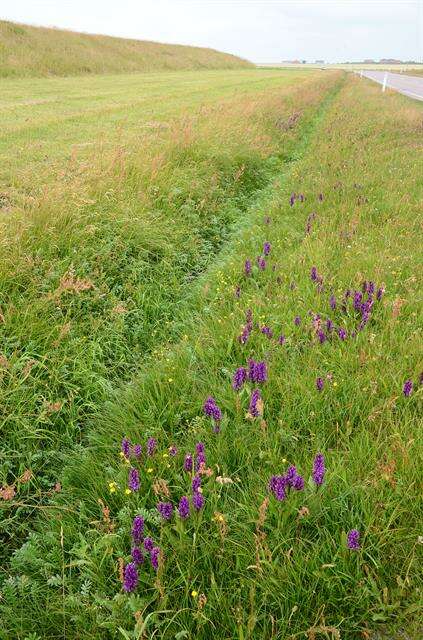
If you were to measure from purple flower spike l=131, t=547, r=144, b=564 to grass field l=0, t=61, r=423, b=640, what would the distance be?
6 centimetres

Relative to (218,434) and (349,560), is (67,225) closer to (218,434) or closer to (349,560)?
(218,434)

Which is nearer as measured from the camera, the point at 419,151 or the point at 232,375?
the point at 232,375

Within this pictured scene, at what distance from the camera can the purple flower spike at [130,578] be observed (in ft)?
6.46

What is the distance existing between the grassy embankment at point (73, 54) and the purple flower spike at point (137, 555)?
33.8 m

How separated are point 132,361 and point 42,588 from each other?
2243 mm

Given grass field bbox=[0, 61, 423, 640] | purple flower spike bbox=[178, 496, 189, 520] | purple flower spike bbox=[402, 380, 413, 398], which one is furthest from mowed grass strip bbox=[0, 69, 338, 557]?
purple flower spike bbox=[402, 380, 413, 398]

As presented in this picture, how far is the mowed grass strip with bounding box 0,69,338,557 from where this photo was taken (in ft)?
10.8

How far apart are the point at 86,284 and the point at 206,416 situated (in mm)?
1902

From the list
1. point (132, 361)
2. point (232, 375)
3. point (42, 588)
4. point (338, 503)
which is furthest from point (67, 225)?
point (338, 503)

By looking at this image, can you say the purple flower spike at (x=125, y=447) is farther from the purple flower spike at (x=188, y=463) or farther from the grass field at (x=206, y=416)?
the purple flower spike at (x=188, y=463)

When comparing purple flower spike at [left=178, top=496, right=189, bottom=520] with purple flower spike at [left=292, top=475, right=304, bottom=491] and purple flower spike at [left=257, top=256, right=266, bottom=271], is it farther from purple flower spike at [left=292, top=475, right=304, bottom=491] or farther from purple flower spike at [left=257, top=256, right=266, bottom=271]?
purple flower spike at [left=257, top=256, right=266, bottom=271]

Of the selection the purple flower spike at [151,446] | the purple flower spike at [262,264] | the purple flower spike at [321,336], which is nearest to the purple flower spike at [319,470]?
the purple flower spike at [151,446]

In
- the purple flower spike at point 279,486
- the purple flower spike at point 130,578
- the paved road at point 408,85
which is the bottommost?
the purple flower spike at point 130,578

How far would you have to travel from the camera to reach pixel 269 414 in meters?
3.03
